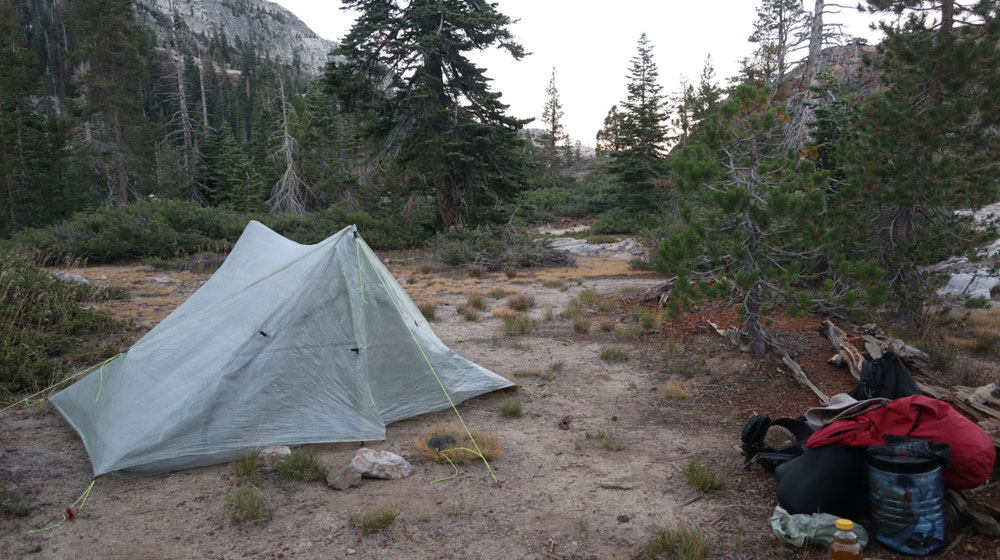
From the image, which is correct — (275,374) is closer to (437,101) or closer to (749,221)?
(749,221)

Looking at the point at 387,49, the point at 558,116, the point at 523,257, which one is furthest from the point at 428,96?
the point at 558,116

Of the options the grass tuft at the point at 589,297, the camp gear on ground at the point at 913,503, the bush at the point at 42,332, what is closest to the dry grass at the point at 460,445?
the camp gear on ground at the point at 913,503

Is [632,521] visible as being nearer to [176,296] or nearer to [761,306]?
[761,306]

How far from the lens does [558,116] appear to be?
64.4 m

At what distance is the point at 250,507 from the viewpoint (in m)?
3.59

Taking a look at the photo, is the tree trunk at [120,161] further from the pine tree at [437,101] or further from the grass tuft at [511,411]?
the grass tuft at [511,411]

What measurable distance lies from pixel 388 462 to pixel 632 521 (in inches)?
76.7

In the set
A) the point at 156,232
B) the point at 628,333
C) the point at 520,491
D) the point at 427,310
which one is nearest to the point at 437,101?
the point at 156,232

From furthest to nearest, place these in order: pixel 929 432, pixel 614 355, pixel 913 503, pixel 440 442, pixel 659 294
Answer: pixel 659 294
pixel 614 355
pixel 440 442
pixel 929 432
pixel 913 503

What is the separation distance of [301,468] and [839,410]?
4.12 metres

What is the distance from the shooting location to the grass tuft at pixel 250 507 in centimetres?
356

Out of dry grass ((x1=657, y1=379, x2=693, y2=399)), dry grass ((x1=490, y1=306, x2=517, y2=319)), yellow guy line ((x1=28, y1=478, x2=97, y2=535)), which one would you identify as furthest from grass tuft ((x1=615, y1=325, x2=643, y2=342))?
yellow guy line ((x1=28, y1=478, x2=97, y2=535))

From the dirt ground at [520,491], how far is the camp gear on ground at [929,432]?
1.33 feet

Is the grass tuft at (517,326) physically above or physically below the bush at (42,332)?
below
